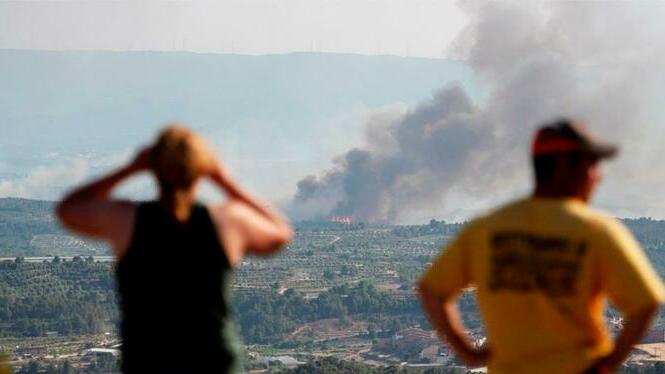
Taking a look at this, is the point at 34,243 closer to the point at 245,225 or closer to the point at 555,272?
the point at 245,225

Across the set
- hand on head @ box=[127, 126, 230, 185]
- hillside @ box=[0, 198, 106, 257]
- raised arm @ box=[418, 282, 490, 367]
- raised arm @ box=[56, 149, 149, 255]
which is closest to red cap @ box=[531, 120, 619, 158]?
raised arm @ box=[418, 282, 490, 367]

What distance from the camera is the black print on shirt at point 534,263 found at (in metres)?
6.81

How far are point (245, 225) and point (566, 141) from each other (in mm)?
1368

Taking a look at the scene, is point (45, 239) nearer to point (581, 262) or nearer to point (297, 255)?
point (297, 255)

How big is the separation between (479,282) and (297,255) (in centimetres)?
16227

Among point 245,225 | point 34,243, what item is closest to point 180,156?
point 245,225

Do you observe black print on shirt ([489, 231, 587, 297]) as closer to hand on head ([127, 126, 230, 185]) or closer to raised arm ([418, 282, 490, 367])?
raised arm ([418, 282, 490, 367])

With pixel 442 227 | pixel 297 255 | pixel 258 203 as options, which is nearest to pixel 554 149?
pixel 258 203

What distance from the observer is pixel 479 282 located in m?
7.03

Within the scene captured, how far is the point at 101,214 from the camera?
7.03 meters

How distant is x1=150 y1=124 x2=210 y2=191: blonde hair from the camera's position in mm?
6789

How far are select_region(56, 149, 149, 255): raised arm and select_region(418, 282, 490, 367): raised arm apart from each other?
1.26m

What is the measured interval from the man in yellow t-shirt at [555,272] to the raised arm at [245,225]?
0.65 meters

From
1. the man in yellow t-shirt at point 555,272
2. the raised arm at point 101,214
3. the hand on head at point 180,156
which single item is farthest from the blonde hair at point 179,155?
the man in yellow t-shirt at point 555,272
